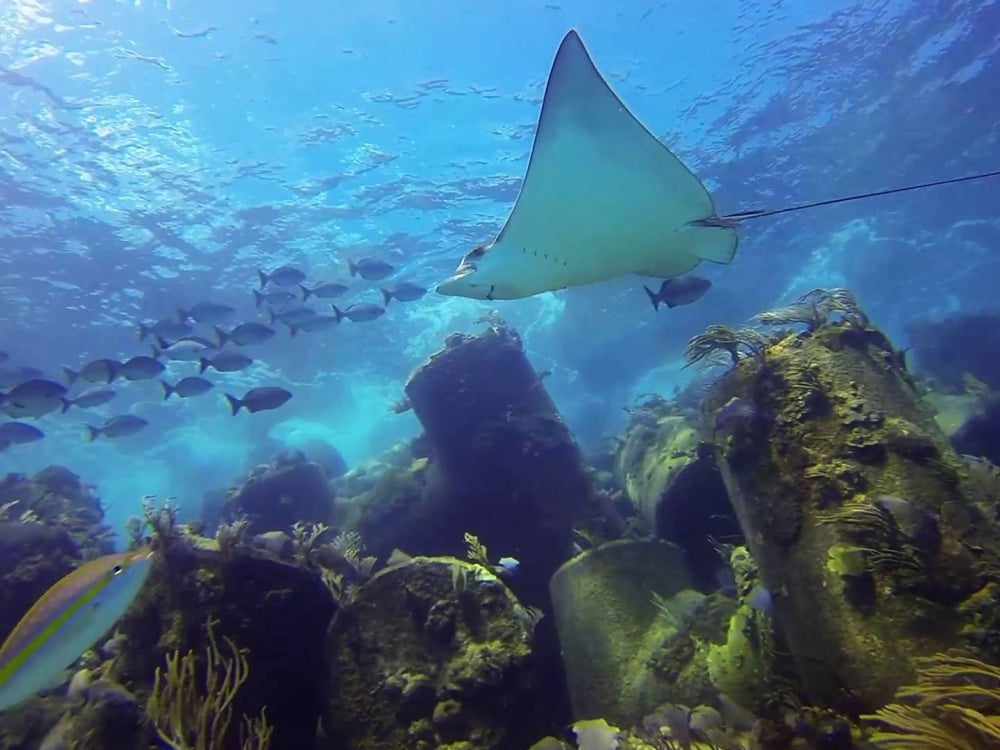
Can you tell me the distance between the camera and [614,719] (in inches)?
167

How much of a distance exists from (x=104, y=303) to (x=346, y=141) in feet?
36.9

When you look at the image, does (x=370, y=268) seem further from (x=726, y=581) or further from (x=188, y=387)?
(x=726, y=581)

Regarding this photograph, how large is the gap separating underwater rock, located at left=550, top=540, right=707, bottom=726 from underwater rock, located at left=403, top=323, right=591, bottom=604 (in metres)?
2.42

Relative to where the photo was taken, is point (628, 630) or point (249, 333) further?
point (249, 333)

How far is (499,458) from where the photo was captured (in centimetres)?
858

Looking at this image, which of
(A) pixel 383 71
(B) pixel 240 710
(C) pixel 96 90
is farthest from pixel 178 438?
(B) pixel 240 710

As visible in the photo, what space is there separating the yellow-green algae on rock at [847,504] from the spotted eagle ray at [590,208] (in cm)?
118

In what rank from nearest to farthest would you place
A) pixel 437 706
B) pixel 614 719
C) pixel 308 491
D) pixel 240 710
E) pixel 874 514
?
1. pixel 874 514
2. pixel 437 706
3. pixel 240 710
4. pixel 614 719
5. pixel 308 491

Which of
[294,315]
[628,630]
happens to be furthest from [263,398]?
[628,630]

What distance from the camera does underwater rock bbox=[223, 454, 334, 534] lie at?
1185 cm

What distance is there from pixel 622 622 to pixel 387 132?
14987 mm

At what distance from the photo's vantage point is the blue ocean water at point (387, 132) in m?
13.5

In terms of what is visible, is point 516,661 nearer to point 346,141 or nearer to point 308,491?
point 308,491

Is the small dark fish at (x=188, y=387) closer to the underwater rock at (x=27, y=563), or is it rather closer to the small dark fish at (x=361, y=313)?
the small dark fish at (x=361, y=313)
